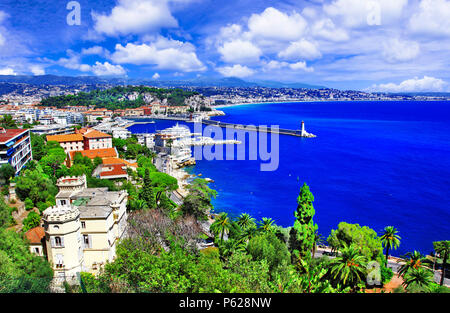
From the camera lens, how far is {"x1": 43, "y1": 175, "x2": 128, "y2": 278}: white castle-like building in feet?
33.0

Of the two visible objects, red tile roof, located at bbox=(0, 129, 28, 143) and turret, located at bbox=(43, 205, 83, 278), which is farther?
red tile roof, located at bbox=(0, 129, 28, 143)

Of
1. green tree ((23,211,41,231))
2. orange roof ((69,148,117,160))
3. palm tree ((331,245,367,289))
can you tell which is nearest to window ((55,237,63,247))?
green tree ((23,211,41,231))

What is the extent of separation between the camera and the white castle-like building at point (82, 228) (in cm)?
1005

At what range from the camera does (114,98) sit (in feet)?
381

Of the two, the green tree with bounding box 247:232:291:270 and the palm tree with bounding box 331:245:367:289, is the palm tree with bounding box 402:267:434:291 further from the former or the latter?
the green tree with bounding box 247:232:291:270

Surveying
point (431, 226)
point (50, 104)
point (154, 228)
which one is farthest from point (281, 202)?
point (50, 104)

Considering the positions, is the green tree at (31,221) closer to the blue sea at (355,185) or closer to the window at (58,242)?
the window at (58,242)

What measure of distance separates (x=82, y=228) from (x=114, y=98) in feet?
372

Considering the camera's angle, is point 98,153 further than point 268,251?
Yes

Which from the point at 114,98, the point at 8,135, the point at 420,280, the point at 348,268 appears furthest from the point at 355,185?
the point at 114,98

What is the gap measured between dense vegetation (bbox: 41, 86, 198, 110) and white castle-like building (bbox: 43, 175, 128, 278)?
302 feet

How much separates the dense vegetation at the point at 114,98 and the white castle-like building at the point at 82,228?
302ft

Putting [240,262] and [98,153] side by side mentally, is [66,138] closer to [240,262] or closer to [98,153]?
[98,153]
